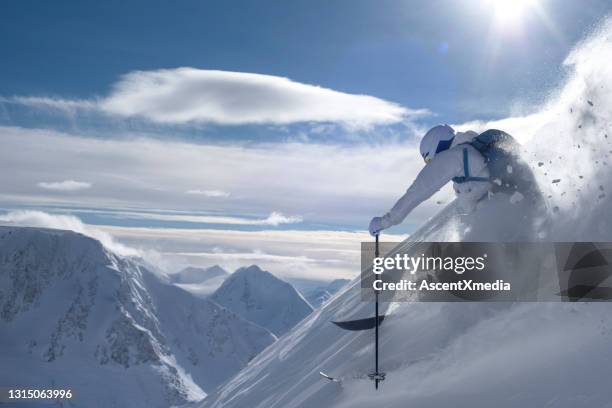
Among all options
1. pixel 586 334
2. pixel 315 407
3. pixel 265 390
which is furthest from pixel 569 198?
pixel 265 390

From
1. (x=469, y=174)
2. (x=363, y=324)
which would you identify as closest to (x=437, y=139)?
(x=469, y=174)

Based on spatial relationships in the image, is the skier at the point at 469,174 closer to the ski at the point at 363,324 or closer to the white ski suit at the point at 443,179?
the white ski suit at the point at 443,179

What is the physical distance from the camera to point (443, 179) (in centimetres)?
786

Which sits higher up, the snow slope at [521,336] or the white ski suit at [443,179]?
the white ski suit at [443,179]

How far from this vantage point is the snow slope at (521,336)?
16.2 ft

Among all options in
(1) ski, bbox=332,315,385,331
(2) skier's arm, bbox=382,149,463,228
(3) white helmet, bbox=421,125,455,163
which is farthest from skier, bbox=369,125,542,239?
(1) ski, bbox=332,315,385,331

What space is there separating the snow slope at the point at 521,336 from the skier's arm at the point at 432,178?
682 mm

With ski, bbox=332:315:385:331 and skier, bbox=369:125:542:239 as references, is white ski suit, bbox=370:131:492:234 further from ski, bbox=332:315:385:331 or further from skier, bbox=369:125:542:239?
ski, bbox=332:315:385:331

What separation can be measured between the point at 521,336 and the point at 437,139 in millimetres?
3610

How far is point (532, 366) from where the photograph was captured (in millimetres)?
5164

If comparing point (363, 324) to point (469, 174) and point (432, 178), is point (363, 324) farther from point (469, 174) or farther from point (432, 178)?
point (469, 174)

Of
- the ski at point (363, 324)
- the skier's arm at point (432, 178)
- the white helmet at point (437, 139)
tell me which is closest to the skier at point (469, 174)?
the skier's arm at point (432, 178)

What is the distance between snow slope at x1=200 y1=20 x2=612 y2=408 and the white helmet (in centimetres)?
110

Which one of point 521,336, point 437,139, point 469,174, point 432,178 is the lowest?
point 521,336
